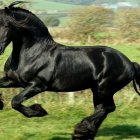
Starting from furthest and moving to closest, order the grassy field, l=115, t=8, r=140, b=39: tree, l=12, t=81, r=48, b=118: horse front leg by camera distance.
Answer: l=115, t=8, r=140, b=39: tree
the grassy field
l=12, t=81, r=48, b=118: horse front leg

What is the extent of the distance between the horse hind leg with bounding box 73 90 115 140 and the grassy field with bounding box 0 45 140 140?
1.87ft

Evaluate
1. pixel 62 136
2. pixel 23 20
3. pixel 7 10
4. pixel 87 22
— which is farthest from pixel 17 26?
pixel 87 22

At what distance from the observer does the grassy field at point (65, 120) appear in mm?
7336

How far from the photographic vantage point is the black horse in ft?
20.3

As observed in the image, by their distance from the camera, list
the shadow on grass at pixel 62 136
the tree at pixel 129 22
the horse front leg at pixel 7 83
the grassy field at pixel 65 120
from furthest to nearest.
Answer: the tree at pixel 129 22 → the grassy field at pixel 65 120 → the shadow on grass at pixel 62 136 → the horse front leg at pixel 7 83

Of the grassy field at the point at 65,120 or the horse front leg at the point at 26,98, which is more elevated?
the horse front leg at the point at 26,98

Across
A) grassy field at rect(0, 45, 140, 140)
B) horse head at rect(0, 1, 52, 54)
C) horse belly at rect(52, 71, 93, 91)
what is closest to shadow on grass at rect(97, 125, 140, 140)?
grassy field at rect(0, 45, 140, 140)

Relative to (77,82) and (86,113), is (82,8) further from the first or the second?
(77,82)

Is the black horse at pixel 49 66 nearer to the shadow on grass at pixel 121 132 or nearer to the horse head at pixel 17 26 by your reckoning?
the horse head at pixel 17 26

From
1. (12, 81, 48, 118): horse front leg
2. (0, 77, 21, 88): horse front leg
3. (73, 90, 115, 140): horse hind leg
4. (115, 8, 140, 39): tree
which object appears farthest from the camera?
(115, 8, 140, 39): tree

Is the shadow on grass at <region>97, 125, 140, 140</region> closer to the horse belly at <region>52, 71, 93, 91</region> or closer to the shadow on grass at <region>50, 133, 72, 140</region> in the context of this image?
the shadow on grass at <region>50, 133, 72, 140</region>

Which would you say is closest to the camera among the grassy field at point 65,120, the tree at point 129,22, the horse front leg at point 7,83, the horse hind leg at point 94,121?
the horse front leg at point 7,83

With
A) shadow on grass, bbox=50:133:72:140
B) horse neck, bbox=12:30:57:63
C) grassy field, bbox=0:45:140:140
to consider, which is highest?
horse neck, bbox=12:30:57:63

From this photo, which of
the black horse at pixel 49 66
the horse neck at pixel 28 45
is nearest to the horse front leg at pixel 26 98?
the black horse at pixel 49 66
